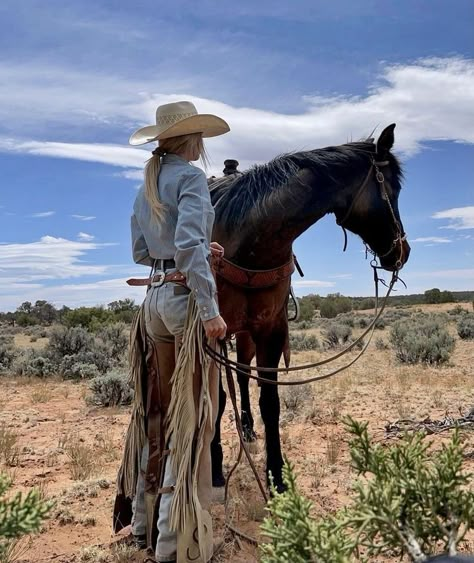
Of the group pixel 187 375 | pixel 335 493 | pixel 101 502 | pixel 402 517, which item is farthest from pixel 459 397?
pixel 402 517

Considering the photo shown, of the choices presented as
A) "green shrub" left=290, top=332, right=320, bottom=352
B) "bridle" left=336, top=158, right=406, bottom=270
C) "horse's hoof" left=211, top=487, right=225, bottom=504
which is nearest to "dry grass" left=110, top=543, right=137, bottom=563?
"horse's hoof" left=211, top=487, right=225, bottom=504

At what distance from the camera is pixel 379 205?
408cm

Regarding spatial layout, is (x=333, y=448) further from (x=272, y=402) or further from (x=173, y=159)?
(x=173, y=159)

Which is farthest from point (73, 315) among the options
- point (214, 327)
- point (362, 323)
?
point (214, 327)

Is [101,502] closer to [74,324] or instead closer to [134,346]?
[134,346]

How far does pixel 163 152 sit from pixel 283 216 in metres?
0.98

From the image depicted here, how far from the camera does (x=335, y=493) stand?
14.3ft

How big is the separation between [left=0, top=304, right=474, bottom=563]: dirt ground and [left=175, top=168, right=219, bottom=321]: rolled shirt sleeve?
160 cm

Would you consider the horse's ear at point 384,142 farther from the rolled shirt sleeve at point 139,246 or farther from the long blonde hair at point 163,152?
the rolled shirt sleeve at point 139,246

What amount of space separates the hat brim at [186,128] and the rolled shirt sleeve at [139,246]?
0.50m

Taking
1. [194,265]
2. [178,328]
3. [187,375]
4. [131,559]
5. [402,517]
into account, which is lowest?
[131,559]

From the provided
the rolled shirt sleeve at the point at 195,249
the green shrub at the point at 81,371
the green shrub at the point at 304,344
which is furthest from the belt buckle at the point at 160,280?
the green shrub at the point at 304,344

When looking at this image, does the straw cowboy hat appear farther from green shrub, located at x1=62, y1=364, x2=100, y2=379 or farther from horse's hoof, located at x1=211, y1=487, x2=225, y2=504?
green shrub, located at x1=62, y1=364, x2=100, y2=379

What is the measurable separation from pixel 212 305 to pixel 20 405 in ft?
20.9
